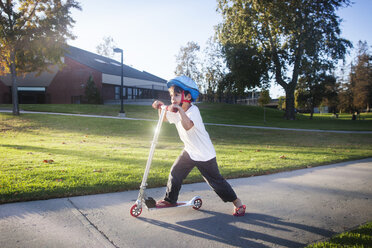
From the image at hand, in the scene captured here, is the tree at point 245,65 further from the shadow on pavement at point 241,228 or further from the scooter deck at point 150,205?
the shadow on pavement at point 241,228

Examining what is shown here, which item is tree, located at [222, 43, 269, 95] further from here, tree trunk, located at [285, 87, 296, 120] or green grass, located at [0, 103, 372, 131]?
green grass, located at [0, 103, 372, 131]

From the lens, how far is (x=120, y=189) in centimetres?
438

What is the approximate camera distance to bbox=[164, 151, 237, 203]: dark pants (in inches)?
138

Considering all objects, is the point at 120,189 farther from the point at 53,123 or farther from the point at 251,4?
the point at 251,4

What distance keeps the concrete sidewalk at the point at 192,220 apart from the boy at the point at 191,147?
0.27 m

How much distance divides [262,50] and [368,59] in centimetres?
4340

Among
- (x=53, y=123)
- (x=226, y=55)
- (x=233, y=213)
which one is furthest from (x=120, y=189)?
(x=226, y=55)

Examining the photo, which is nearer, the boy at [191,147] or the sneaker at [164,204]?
the boy at [191,147]

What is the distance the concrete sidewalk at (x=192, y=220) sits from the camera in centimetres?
270

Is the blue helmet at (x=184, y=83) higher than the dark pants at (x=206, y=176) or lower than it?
higher

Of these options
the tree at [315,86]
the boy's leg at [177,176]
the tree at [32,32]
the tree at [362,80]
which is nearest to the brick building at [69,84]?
the tree at [32,32]

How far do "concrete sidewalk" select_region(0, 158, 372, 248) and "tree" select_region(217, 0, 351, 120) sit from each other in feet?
82.0

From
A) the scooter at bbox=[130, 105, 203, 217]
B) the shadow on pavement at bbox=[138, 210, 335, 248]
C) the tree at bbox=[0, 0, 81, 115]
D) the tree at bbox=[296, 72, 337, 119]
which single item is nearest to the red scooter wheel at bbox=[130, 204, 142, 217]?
the scooter at bbox=[130, 105, 203, 217]

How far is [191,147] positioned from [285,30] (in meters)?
27.6
